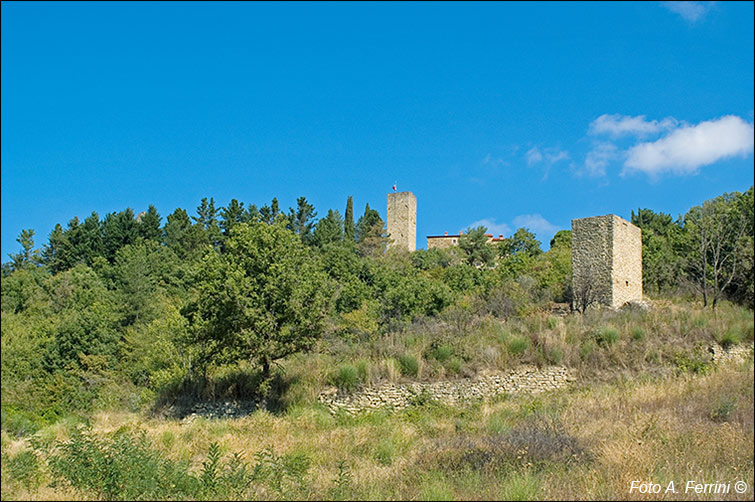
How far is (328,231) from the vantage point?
152 feet

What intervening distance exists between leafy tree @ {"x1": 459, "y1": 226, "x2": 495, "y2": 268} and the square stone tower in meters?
20.9

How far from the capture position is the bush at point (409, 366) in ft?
53.3

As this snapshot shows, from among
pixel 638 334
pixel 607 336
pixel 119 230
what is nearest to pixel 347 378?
pixel 607 336

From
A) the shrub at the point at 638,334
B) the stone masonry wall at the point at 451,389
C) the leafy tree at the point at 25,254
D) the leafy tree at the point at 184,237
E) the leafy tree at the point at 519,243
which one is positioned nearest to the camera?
the leafy tree at the point at 25,254

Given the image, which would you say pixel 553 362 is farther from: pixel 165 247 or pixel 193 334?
pixel 165 247

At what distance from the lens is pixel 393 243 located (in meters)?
56.7

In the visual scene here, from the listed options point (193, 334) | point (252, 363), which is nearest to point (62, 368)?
point (193, 334)

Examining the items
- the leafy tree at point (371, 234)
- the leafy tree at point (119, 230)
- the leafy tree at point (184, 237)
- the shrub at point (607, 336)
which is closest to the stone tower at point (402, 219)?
the leafy tree at point (371, 234)

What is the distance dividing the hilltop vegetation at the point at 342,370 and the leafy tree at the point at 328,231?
45.7 feet

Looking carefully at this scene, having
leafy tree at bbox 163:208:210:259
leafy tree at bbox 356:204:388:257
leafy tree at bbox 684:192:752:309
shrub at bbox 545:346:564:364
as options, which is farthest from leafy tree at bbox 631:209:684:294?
leafy tree at bbox 163:208:210:259

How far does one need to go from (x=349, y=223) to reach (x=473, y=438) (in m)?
46.3

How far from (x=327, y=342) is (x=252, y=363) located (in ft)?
8.31

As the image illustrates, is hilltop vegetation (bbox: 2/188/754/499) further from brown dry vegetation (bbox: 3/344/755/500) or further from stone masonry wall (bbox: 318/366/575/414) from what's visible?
stone masonry wall (bbox: 318/366/575/414)

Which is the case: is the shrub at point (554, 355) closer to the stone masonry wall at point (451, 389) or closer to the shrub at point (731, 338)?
the stone masonry wall at point (451, 389)
